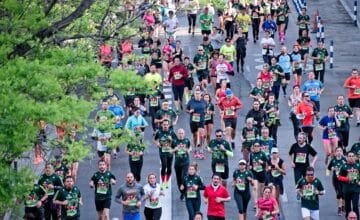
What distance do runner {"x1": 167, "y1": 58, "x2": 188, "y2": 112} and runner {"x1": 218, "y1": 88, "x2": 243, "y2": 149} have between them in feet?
10.2

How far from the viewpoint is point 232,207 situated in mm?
25328

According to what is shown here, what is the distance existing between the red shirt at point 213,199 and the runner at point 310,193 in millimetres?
1421

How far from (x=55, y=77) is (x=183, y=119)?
13510 mm

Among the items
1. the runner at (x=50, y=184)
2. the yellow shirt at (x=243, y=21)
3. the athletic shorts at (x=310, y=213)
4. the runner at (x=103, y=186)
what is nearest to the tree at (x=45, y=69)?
the runner at (x=50, y=184)

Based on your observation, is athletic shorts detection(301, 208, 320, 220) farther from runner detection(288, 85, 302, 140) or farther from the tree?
runner detection(288, 85, 302, 140)

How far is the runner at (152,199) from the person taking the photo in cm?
2316

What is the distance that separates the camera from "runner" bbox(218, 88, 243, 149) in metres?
28.7

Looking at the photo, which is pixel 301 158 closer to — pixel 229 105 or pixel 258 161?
pixel 258 161

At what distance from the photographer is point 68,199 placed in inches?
894

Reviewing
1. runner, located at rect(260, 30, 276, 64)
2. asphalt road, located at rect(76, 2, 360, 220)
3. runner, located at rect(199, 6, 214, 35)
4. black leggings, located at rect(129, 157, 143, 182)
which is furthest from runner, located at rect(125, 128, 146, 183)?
runner, located at rect(199, 6, 214, 35)

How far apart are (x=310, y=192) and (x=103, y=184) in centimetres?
374

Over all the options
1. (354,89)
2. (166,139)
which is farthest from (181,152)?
(354,89)

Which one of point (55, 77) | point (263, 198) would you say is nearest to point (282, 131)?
point (263, 198)

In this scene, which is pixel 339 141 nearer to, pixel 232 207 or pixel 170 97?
pixel 232 207
